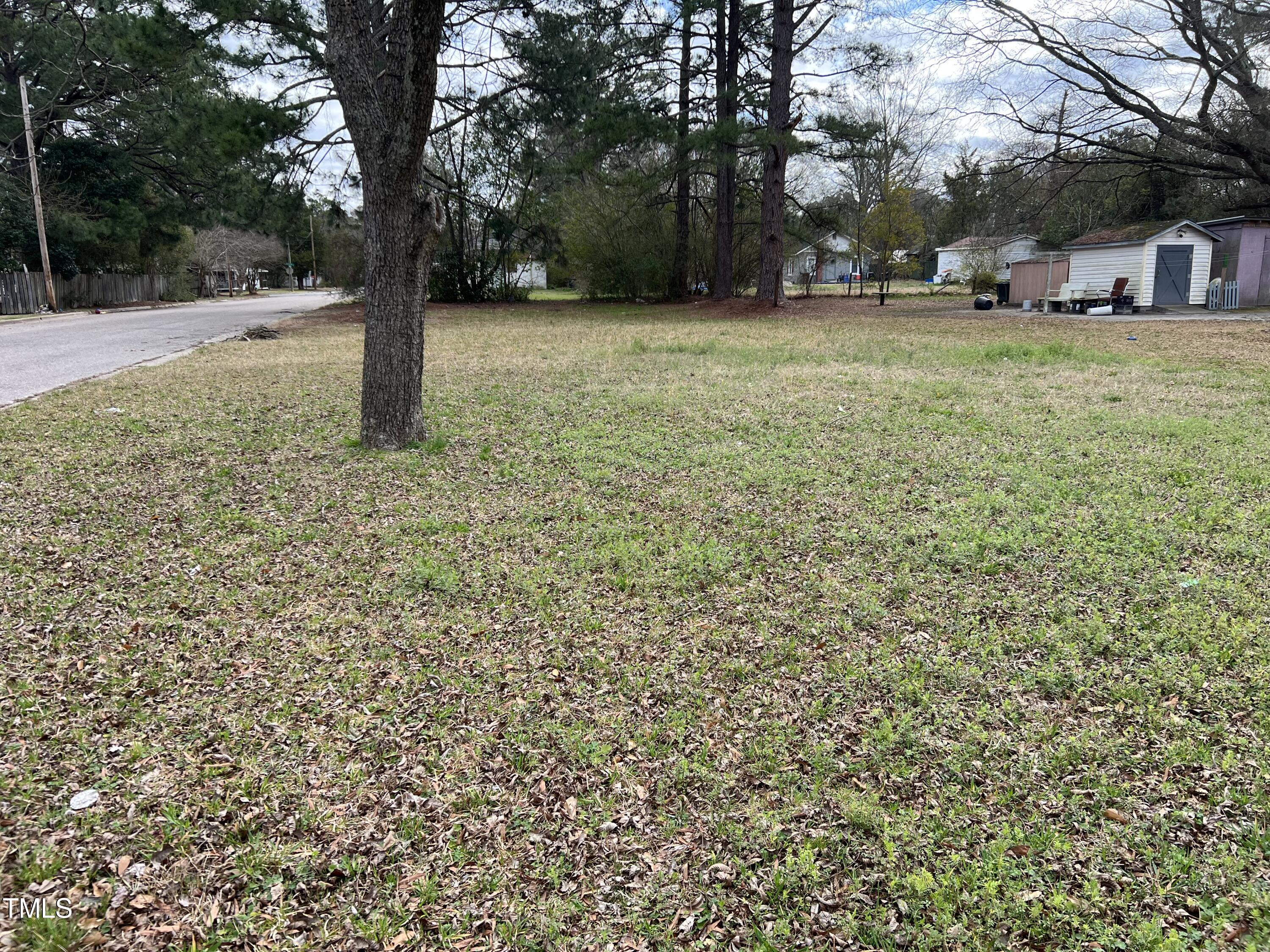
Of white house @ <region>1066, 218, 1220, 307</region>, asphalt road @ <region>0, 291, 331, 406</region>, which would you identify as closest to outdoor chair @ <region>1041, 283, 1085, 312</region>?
white house @ <region>1066, 218, 1220, 307</region>

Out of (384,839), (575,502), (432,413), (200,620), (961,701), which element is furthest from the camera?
(432,413)

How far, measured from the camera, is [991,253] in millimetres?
32781

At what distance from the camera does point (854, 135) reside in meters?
18.3

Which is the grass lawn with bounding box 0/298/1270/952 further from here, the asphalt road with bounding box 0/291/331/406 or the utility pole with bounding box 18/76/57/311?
the utility pole with bounding box 18/76/57/311

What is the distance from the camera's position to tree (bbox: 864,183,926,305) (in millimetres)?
28344

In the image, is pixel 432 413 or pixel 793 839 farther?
pixel 432 413

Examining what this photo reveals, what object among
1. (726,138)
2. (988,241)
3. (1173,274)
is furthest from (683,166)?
(988,241)

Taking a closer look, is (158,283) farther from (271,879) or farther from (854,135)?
(271,879)

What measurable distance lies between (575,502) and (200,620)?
7.02 feet

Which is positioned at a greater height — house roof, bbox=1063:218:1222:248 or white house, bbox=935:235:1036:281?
white house, bbox=935:235:1036:281

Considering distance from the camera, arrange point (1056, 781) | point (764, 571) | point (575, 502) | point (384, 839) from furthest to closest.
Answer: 1. point (575, 502)
2. point (764, 571)
3. point (1056, 781)
4. point (384, 839)

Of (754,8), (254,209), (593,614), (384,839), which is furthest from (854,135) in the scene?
(384,839)

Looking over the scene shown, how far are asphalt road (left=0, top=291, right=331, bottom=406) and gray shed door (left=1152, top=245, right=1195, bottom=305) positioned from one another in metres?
24.6

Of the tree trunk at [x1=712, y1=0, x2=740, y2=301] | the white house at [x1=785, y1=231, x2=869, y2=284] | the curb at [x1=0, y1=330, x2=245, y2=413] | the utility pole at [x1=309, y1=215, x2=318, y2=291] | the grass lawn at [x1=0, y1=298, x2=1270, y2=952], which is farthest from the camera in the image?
the white house at [x1=785, y1=231, x2=869, y2=284]
